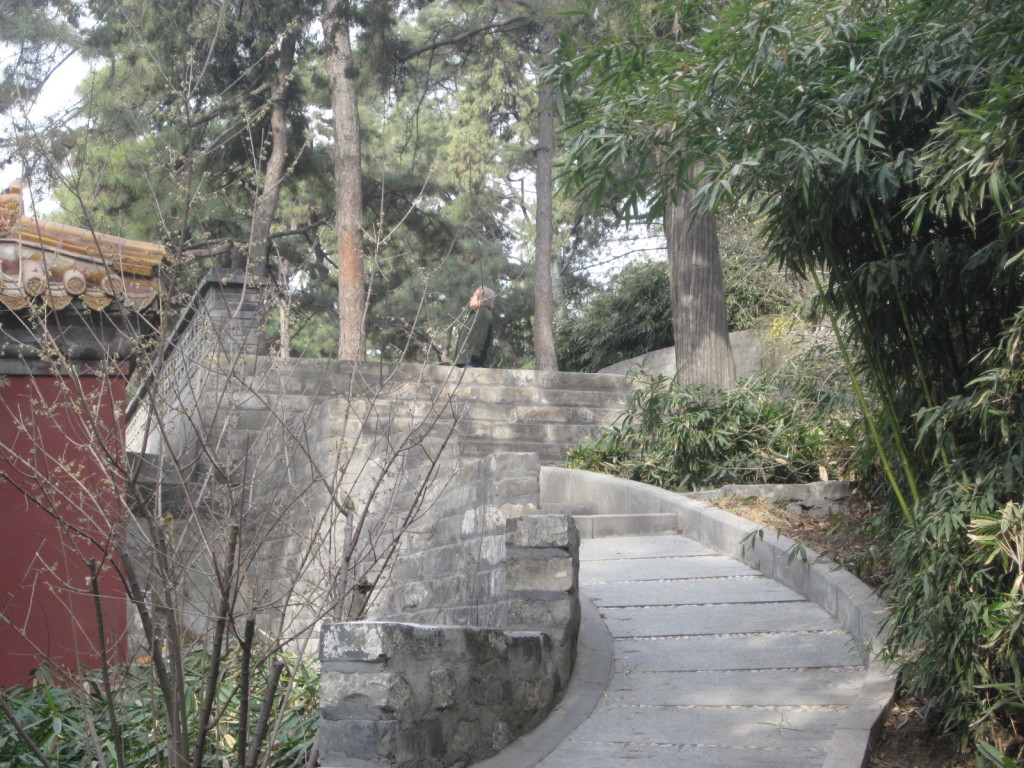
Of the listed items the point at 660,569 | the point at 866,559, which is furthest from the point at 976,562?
the point at 660,569

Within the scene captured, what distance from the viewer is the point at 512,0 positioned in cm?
1789

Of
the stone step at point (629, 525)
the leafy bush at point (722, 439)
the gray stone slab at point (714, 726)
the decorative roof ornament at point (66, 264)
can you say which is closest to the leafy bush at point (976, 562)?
the gray stone slab at point (714, 726)

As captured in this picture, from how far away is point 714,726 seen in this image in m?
5.04

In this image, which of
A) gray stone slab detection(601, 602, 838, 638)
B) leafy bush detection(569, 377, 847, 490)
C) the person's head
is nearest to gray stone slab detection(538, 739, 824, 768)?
gray stone slab detection(601, 602, 838, 638)

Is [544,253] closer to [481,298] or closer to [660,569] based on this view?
[481,298]

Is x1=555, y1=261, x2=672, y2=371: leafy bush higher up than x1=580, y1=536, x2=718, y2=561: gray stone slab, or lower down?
higher up

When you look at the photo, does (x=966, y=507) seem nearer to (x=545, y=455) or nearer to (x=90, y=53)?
(x=545, y=455)

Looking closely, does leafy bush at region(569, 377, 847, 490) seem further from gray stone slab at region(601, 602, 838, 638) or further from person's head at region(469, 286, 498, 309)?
gray stone slab at region(601, 602, 838, 638)

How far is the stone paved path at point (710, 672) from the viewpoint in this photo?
478 cm

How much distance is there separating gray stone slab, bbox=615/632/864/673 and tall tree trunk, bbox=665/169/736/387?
490cm

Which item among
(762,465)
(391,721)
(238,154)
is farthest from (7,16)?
(391,721)

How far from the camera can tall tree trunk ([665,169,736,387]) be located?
36.0 feet

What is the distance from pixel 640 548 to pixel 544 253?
10146mm

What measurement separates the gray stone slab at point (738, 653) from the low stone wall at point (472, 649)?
0.47 m
